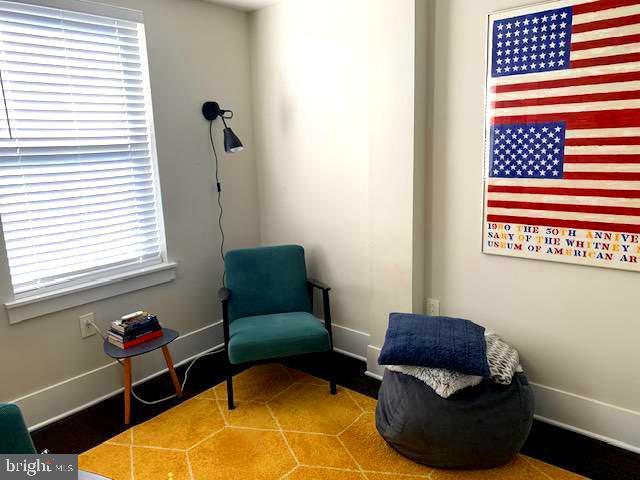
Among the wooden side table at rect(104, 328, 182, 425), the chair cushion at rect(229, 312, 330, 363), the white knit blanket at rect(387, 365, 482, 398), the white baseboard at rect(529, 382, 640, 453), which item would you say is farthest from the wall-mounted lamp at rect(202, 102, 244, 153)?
the white baseboard at rect(529, 382, 640, 453)

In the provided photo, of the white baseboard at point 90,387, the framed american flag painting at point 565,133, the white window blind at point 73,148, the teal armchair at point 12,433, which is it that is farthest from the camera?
the white baseboard at point 90,387

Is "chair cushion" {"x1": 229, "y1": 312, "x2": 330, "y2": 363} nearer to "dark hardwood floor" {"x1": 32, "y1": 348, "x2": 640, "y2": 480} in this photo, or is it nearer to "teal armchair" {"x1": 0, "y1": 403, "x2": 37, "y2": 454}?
"dark hardwood floor" {"x1": 32, "y1": 348, "x2": 640, "y2": 480}

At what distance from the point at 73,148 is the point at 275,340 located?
1.54 meters

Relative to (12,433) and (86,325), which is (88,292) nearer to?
(86,325)

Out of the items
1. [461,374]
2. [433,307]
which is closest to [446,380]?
[461,374]

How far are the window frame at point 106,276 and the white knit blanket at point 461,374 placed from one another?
162 centimetres

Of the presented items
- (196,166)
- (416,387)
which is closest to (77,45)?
(196,166)

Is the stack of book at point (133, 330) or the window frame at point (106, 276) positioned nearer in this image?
the window frame at point (106, 276)

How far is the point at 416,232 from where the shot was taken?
257cm

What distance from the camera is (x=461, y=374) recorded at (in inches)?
79.1

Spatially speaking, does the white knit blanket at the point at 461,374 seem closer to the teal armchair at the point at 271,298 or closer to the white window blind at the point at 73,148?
the teal armchair at the point at 271,298

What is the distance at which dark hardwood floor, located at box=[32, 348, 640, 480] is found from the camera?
2.01 m

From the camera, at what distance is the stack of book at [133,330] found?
247 centimetres

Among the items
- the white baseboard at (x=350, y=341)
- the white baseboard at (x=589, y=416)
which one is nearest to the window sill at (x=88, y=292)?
the white baseboard at (x=350, y=341)
